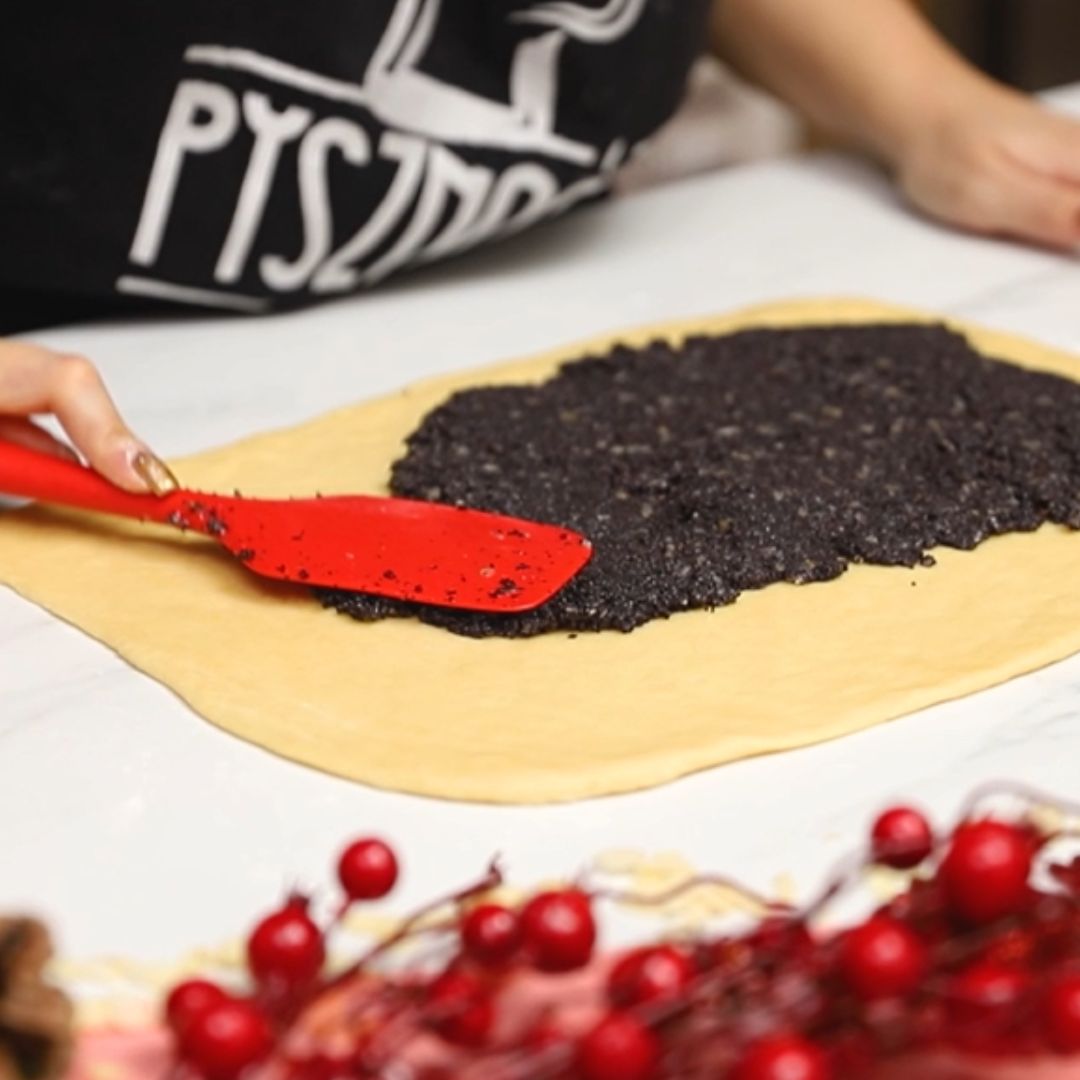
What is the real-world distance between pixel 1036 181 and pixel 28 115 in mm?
810

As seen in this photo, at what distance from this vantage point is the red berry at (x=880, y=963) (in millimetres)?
470

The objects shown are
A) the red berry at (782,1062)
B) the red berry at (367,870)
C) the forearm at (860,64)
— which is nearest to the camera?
the red berry at (782,1062)

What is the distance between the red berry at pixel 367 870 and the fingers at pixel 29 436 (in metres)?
0.43

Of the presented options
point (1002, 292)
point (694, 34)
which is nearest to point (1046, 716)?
point (1002, 292)

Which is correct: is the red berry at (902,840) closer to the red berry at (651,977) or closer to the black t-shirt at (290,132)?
the red berry at (651,977)

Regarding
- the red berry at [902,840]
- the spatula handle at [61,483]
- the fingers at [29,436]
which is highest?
the red berry at [902,840]

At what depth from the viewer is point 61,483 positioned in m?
0.88

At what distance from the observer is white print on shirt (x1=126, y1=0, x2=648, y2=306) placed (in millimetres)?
1160

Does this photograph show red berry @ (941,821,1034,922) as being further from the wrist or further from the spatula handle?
the wrist

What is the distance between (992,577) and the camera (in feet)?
2.73

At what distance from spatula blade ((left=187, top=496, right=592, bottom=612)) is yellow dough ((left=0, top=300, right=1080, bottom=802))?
21 mm

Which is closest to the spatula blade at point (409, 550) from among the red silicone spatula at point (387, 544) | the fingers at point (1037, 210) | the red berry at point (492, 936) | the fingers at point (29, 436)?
Result: the red silicone spatula at point (387, 544)

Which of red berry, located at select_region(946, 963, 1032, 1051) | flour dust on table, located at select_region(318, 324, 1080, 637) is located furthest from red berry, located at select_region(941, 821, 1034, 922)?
flour dust on table, located at select_region(318, 324, 1080, 637)

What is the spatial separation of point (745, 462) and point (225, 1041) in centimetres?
51
